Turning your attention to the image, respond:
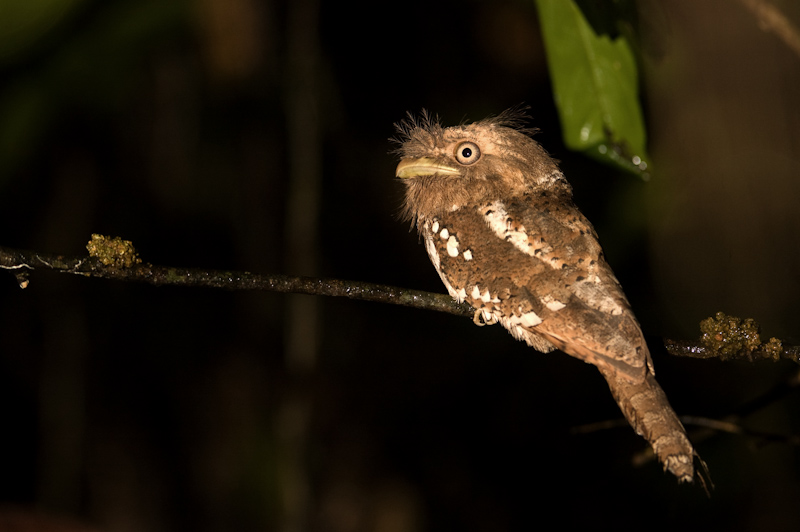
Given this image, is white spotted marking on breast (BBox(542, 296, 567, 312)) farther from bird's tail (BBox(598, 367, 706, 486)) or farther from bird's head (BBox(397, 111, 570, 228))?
bird's head (BBox(397, 111, 570, 228))

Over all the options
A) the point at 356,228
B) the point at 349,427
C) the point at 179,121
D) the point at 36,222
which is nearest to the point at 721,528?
the point at 349,427

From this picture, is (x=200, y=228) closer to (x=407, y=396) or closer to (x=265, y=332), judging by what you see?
(x=265, y=332)

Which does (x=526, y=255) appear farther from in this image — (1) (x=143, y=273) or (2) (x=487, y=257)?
(1) (x=143, y=273)

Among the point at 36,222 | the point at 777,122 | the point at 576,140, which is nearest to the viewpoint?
the point at 576,140

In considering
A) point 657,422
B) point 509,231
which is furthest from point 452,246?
point 657,422

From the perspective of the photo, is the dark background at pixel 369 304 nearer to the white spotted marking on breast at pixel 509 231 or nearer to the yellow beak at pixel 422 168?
the yellow beak at pixel 422 168

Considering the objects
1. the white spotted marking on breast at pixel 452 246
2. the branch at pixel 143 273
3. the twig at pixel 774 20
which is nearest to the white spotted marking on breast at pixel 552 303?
the white spotted marking on breast at pixel 452 246

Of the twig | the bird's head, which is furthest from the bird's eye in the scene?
the twig
